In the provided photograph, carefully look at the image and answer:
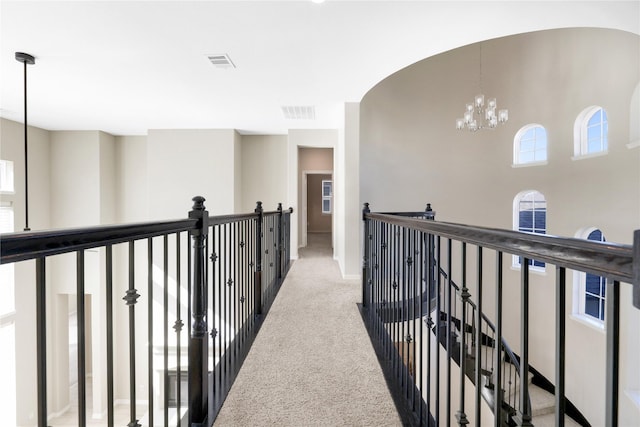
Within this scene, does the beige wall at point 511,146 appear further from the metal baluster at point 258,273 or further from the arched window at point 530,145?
the metal baluster at point 258,273

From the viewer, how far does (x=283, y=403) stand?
67.4 inches

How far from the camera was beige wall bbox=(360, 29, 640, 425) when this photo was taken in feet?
15.8

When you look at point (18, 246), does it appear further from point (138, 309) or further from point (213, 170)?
point (138, 309)

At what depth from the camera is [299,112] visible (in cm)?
538

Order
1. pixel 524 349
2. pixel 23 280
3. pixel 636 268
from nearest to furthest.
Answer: pixel 636 268 → pixel 524 349 → pixel 23 280

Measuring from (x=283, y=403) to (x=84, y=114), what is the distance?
244 inches

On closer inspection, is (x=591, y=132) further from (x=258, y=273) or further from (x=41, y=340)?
(x=41, y=340)

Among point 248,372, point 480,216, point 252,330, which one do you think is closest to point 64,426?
point 252,330

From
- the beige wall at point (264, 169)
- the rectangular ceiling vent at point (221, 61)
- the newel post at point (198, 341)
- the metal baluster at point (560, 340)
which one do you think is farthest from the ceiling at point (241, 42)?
the metal baluster at point (560, 340)

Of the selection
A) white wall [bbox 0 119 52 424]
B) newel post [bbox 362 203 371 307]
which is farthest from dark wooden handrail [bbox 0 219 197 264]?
white wall [bbox 0 119 52 424]

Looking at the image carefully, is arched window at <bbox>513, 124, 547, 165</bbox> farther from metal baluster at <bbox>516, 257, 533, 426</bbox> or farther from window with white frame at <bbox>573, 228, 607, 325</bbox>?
metal baluster at <bbox>516, 257, 533, 426</bbox>

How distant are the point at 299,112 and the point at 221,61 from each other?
2003 mm

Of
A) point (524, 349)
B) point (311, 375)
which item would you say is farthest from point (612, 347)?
point (311, 375)

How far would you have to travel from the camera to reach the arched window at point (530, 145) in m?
6.39
